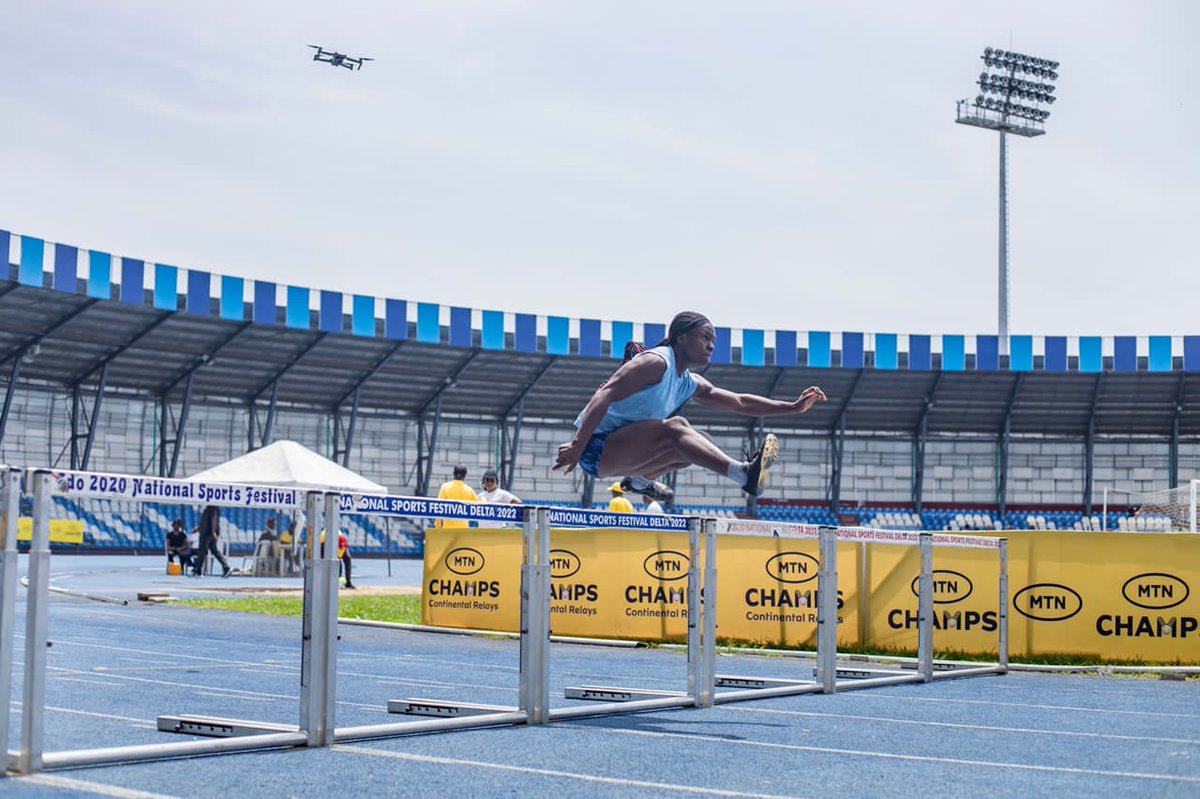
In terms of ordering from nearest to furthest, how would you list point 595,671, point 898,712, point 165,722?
point 165,722, point 898,712, point 595,671

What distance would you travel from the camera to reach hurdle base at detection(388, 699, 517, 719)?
32.5ft

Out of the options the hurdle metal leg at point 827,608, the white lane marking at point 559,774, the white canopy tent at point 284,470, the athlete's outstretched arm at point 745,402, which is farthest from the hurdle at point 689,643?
the white canopy tent at point 284,470

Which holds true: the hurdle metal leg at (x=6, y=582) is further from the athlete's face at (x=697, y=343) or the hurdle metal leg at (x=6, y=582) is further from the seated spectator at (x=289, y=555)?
the seated spectator at (x=289, y=555)

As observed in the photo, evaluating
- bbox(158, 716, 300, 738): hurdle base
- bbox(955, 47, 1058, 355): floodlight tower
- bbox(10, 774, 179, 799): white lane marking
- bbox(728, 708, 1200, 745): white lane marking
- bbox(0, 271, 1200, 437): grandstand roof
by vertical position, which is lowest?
bbox(728, 708, 1200, 745): white lane marking

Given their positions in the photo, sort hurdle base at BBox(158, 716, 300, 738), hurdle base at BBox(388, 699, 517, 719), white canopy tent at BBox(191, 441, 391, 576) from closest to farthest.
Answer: hurdle base at BBox(158, 716, 300, 738) → hurdle base at BBox(388, 699, 517, 719) → white canopy tent at BBox(191, 441, 391, 576)

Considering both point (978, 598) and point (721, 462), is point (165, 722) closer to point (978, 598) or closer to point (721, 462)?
point (721, 462)

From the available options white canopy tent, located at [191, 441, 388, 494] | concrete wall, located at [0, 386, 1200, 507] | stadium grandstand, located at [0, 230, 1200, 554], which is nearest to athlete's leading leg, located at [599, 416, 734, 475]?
white canopy tent, located at [191, 441, 388, 494]

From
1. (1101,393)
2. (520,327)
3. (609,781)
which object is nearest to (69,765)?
(609,781)

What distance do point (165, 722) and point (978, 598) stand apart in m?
11.4

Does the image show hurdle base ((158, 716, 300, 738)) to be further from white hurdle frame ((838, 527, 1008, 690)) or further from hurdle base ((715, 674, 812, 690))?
white hurdle frame ((838, 527, 1008, 690))

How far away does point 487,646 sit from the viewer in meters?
18.4

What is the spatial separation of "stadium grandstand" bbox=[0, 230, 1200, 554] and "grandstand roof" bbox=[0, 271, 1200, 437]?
0.10m

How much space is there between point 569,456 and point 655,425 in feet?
1.67

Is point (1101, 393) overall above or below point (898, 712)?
above
